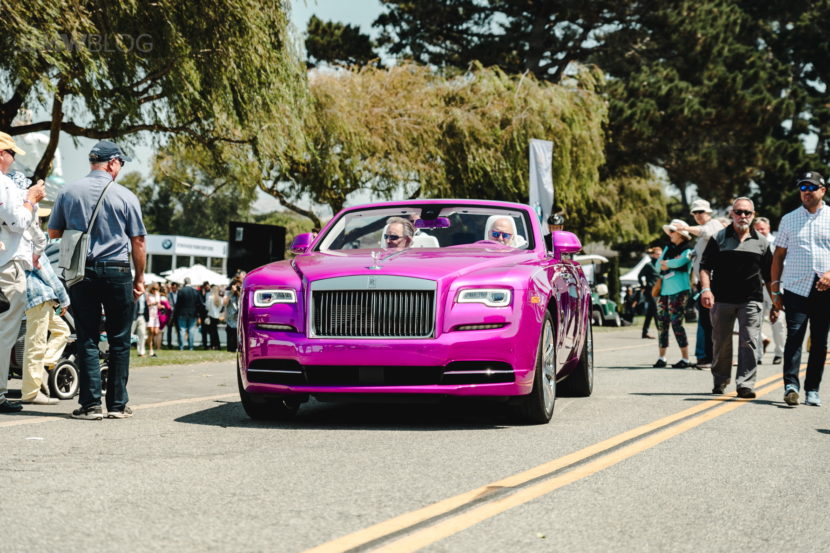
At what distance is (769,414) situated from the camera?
861 cm

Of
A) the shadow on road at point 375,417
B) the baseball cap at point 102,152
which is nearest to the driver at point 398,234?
the shadow on road at point 375,417

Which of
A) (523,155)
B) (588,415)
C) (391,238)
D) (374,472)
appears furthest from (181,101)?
(523,155)

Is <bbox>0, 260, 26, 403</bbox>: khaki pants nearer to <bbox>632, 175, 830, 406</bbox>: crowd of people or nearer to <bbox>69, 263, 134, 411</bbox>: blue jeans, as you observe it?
<bbox>69, 263, 134, 411</bbox>: blue jeans

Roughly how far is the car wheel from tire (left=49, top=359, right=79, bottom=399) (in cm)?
223

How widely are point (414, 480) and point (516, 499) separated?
0.60m

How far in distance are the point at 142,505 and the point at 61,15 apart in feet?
33.6

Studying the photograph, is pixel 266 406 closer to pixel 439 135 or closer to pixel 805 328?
pixel 805 328

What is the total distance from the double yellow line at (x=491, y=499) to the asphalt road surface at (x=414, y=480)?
14mm

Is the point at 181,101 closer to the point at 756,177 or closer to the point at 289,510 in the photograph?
the point at 289,510

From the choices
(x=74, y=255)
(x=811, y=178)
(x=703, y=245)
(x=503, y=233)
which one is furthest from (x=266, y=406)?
(x=703, y=245)

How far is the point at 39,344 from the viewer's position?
28.0 feet

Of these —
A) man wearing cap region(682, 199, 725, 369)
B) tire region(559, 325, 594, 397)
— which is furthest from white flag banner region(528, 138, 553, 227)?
tire region(559, 325, 594, 397)

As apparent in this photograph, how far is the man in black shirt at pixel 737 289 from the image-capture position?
9.91 m

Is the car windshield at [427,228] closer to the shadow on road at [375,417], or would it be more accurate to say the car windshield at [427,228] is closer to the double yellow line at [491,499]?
the shadow on road at [375,417]
